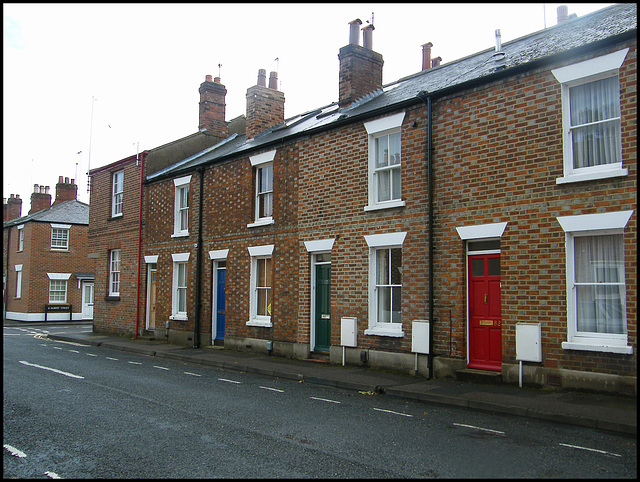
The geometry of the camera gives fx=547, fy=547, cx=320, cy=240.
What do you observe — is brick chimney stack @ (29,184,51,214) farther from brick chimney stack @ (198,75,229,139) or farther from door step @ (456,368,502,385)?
door step @ (456,368,502,385)

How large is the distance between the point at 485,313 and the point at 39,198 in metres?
36.8

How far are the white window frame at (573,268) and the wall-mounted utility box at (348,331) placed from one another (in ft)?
16.7

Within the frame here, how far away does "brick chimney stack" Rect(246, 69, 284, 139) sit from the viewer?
2031 centimetres

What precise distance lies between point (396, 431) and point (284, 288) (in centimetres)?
863

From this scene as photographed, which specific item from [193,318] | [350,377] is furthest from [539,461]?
[193,318]

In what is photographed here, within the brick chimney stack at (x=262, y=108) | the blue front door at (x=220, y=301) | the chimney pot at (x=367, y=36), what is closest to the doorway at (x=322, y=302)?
the blue front door at (x=220, y=301)

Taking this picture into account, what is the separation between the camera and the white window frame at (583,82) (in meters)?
9.43

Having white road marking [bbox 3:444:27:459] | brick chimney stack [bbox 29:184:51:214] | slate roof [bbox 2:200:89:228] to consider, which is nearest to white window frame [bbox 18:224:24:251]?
slate roof [bbox 2:200:89:228]

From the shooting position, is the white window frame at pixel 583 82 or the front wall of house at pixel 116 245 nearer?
the white window frame at pixel 583 82

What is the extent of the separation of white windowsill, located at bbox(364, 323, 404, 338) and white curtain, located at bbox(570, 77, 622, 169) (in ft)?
16.8

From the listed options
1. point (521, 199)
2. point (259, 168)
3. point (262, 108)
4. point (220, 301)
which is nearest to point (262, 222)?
point (259, 168)

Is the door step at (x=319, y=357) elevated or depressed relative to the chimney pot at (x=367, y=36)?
depressed

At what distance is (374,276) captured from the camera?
1332cm

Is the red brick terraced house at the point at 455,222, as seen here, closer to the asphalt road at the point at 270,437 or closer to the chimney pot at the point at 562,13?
the chimney pot at the point at 562,13
